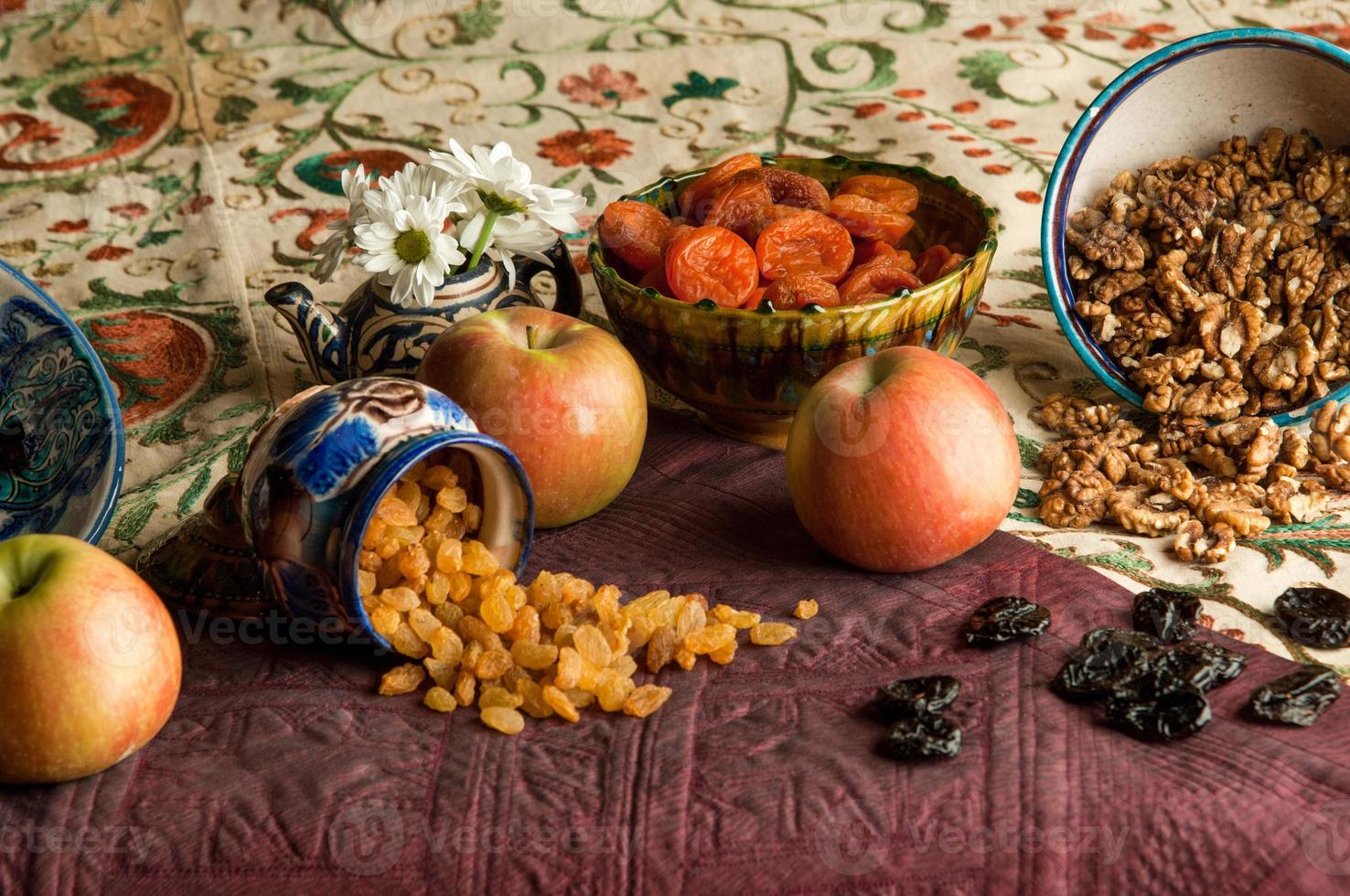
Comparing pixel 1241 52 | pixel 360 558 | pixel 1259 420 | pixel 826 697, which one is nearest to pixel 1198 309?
pixel 1259 420

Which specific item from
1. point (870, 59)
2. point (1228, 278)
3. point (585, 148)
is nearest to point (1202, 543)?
point (1228, 278)

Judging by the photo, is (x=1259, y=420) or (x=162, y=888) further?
(x=1259, y=420)

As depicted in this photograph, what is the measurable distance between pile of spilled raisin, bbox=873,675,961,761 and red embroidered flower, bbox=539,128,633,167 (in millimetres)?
1053

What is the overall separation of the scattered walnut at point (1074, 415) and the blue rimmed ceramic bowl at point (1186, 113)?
0.03m

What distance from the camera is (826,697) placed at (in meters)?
0.91

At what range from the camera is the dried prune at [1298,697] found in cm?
85

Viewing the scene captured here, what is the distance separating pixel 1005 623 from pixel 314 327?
703 mm

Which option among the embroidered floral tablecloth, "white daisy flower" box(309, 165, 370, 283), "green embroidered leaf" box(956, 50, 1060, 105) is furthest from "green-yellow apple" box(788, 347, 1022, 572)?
"green embroidered leaf" box(956, 50, 1060, 105)

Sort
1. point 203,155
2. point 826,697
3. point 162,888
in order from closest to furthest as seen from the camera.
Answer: point 162,888 → point 826,697 → point 203,155

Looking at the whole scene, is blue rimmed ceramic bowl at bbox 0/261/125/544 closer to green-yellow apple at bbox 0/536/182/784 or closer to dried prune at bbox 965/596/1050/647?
green-yellow apple at bbox 0/536/182/784

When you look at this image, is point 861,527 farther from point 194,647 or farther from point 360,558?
point 194,647

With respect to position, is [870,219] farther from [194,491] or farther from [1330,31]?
[1330,31]

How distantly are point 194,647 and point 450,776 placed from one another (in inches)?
10.2

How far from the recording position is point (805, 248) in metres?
1.19
